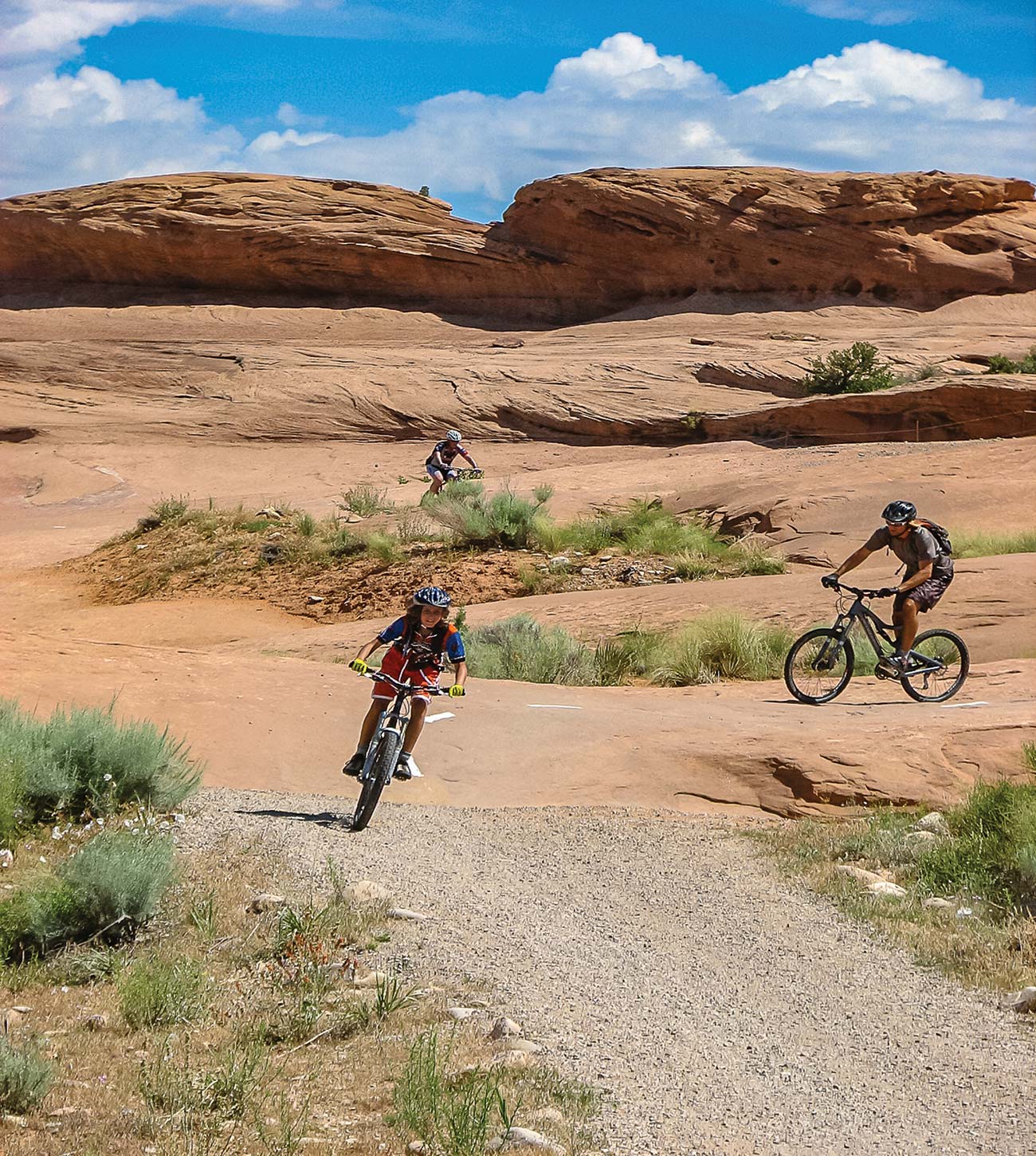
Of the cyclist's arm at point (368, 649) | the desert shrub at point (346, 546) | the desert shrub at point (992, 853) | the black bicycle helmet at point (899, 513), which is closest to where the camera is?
the desert shrub at point (992, 853)

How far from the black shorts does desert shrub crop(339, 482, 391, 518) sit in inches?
529

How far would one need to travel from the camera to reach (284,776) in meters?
8.68

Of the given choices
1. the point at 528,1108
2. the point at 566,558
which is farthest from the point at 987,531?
the point at 528,1108

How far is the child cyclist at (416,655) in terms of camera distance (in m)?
7.62

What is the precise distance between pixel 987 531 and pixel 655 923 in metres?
14.2

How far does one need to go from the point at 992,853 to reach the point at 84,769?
4.95m

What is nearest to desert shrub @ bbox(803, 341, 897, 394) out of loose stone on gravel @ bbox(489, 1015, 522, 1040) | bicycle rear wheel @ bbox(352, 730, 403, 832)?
bicycle rear wheel @ bbox(352, 730, 403, 832)

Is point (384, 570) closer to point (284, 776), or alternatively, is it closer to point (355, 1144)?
point (284, 776)

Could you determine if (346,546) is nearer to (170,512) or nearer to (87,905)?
(170,512)

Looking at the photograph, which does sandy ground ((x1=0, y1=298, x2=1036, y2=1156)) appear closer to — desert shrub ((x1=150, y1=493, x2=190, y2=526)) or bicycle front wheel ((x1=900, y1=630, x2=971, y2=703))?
bicycle front wheel ((x1=900, y1=630, x2=971, y2=703))

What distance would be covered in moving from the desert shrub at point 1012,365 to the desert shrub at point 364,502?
650 inches

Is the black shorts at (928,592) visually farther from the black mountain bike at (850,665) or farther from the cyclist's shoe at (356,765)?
the cyclist's shoe at (356,765)

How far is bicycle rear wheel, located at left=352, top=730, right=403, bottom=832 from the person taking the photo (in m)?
7.24

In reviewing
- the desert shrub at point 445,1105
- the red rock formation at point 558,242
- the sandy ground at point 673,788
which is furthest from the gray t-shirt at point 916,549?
the red rock formation at point 558,242
